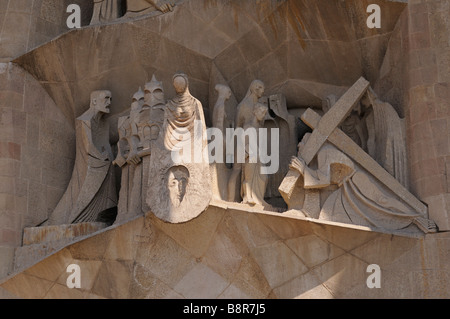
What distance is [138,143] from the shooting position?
15.5 meters

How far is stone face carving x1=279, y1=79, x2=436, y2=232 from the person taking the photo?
14.8m

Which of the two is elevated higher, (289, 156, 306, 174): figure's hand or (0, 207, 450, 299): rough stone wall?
(289, 156, 306, 174): figure's hand

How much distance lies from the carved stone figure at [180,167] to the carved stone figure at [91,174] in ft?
4.20

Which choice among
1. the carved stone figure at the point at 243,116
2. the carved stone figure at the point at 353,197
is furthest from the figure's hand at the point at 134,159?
the carved stone figure at the point at 353,197

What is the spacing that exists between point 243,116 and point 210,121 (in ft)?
1.98

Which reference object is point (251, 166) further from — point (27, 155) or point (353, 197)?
point (27, 155)

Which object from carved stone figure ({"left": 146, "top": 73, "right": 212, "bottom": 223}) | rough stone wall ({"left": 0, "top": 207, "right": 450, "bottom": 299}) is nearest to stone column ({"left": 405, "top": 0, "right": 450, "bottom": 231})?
rough stone wall ({"left": 0, "top": 207, "right": 450, "bottom": 299})

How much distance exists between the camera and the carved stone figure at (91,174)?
15.8 m

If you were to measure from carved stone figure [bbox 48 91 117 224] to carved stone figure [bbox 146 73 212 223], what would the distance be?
4.20 feet

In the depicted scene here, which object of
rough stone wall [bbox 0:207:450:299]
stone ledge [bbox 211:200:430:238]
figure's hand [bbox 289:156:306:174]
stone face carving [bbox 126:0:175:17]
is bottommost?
rough stone wall [bbox 0:207:450:299]

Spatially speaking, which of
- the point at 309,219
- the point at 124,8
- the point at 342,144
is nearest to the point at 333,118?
the point at 342,144

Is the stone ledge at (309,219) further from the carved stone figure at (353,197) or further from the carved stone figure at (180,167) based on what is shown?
the carved stone figure at (180,167)

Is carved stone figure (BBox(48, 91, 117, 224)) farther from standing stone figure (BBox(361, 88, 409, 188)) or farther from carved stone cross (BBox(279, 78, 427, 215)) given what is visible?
standing stone figure (BBox(361, 88, 409, 188))

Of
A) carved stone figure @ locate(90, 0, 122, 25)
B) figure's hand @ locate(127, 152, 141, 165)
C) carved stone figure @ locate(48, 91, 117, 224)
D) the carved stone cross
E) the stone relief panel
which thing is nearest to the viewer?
the carved stone cross
